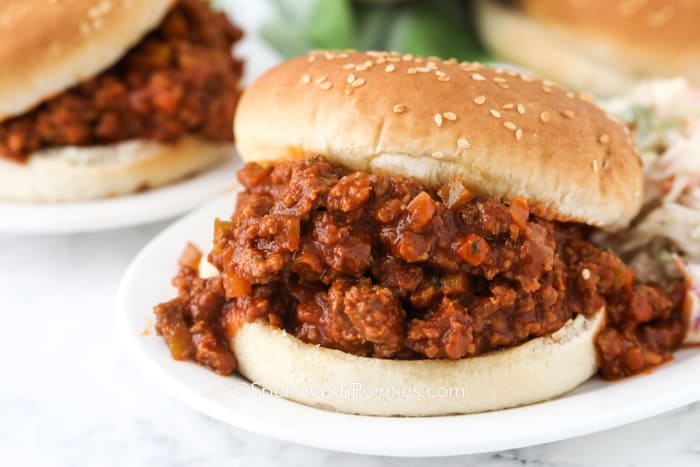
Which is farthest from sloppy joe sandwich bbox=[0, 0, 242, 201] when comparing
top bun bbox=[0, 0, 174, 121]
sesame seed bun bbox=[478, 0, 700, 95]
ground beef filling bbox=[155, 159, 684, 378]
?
sesame seed bun bbox=[478, 0, 700, 95]

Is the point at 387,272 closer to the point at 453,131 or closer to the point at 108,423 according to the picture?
the point at 453,131

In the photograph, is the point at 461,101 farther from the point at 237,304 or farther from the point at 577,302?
the point at 237,304

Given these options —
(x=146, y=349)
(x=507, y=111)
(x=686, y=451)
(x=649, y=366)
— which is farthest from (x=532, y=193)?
(x=146, y=349)

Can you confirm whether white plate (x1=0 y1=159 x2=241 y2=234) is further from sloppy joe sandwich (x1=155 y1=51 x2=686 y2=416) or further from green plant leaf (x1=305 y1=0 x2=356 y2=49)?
green plant leaf (x1=305 y1=0 x2=356 y2=49)

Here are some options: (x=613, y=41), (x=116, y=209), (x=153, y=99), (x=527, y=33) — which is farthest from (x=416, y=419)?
(x=527, y=33)

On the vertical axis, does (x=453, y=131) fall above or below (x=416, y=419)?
above

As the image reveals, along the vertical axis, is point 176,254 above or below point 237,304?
below
